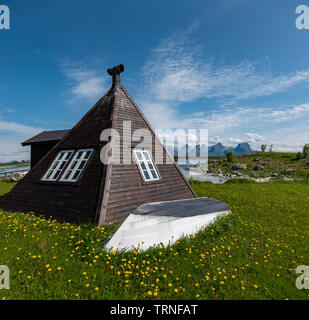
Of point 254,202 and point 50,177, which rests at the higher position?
point 50,177

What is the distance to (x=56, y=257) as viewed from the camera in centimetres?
473

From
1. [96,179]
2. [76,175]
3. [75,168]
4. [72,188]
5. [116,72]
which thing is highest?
[116,72]

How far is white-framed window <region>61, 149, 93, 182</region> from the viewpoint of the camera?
8.31 meters

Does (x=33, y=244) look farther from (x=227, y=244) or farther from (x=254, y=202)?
(x=254, y=202)

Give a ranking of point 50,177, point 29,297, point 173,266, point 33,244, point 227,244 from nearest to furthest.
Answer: point 29,297 → point 173,266 → point 33,244 → point 227,244 → point 50,177

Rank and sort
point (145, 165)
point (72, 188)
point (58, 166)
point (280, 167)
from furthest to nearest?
point (280, 167) → point (145, 165) → point (58, 166) → point (72, 188)

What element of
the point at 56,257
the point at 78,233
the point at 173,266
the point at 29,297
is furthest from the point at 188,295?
the point at 78,233

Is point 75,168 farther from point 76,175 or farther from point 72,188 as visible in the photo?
point 72,188

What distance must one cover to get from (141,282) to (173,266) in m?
1.10

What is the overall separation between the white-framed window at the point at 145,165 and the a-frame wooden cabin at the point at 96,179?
0.06m

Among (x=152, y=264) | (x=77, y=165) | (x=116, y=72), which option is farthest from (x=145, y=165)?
(x=116, y=72)

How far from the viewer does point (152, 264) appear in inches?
177

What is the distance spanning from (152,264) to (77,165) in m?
6.21
